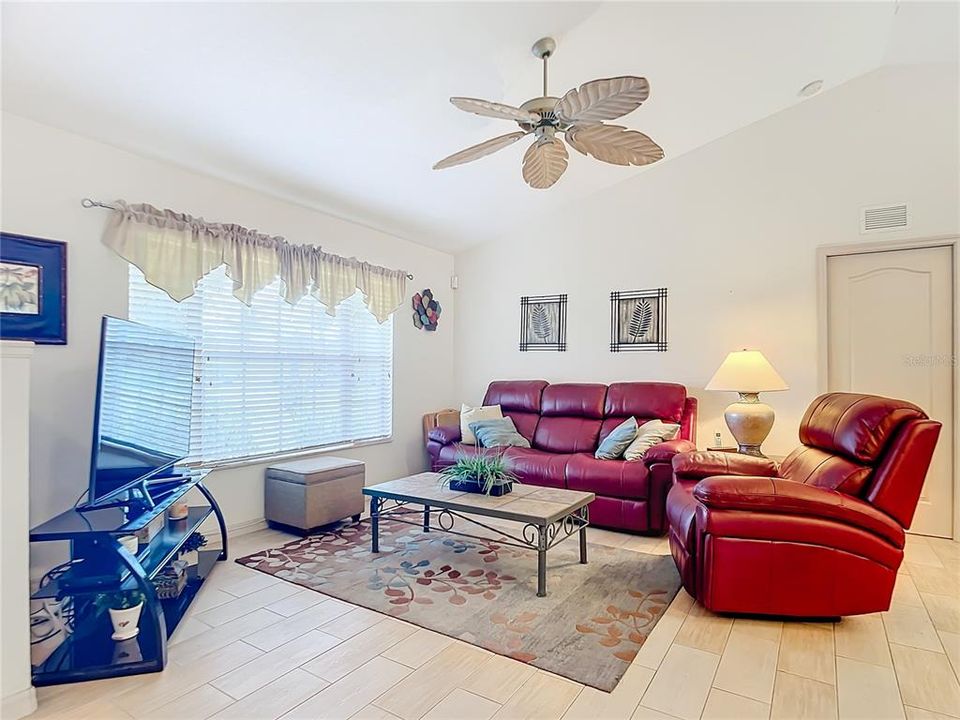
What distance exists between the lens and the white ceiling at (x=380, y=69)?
8.06 feet

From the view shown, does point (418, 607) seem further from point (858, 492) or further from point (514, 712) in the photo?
point (858, 492)

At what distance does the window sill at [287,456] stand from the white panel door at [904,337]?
3819 mm

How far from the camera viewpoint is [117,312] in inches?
123

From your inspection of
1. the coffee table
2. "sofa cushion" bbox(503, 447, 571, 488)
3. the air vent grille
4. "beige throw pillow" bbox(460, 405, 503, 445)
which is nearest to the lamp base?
"sofa cushion" bbox(503, 447, 571, 488)

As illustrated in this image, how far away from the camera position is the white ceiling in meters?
2.46

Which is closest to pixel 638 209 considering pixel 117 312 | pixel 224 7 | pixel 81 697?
pixel 224 7

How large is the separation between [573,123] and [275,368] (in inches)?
109

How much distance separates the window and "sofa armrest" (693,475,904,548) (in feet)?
9.84

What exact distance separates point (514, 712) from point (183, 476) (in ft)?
7.37

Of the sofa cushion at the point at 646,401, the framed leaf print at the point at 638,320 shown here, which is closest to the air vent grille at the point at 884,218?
the framed leaf print at the point at 638,320

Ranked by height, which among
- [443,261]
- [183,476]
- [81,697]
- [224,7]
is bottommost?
[81,697]

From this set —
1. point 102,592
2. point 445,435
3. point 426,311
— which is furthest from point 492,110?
point 426,311

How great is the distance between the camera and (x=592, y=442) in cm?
462

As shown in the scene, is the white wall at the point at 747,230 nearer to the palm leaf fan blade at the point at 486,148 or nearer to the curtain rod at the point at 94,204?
the palm leaf fan blade at the point at 486,148
